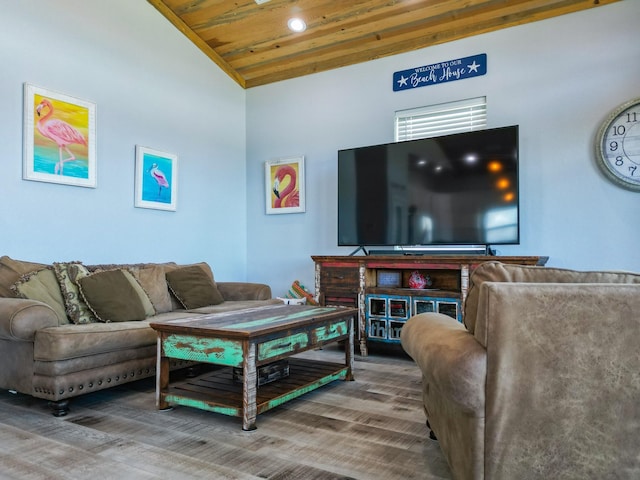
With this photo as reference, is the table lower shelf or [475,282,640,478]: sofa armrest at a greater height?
[475,282,640,478]: sofa armrest

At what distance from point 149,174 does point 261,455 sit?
3.03m

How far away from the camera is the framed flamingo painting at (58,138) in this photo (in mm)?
3244

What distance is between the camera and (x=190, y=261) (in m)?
4.58

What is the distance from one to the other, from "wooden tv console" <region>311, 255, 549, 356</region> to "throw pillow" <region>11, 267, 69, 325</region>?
6.74ft

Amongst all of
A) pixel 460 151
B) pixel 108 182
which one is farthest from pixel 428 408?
pixel 108 182

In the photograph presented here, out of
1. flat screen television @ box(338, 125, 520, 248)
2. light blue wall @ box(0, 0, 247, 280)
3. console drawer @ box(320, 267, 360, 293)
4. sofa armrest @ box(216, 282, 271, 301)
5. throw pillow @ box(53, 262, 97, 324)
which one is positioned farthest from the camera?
sofa armrest @ box(216, 282, 271, 301)

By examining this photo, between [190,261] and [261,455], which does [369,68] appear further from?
[261,455]

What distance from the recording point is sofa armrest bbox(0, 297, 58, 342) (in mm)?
2318

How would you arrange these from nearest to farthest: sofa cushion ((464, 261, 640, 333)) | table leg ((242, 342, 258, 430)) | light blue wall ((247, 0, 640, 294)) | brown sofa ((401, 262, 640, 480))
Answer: brown sofa ((401, 262, 640, 480)), sofa cushion ((464, 261, 640, 333)), table leg ((242, 342, 258, 430)), light blue wall ((247, 0, 640, 294))

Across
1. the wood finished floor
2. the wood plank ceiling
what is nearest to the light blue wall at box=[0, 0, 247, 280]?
the wood plank ceiling

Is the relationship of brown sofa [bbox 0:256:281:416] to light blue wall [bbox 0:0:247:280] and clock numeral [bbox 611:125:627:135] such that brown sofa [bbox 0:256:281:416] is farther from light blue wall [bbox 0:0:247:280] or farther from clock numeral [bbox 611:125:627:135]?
clock numeral [bbox 611:125:627:135]

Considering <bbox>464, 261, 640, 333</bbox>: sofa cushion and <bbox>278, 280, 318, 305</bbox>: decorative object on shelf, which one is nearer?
<bbox>464, 261, 640, 333</bbox>: sofa cushion

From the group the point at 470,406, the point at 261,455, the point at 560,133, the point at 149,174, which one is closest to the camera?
the point at 470,406

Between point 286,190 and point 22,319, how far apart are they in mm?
3078
